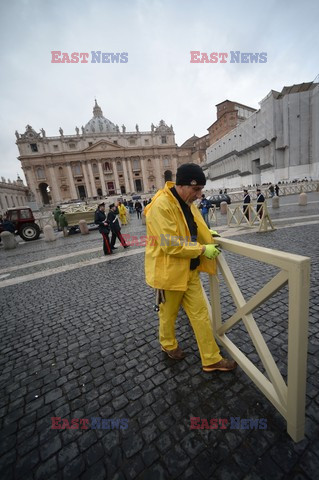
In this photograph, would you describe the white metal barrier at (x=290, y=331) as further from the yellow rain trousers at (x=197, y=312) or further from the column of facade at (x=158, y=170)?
the column of facade at (x=158, y=170)

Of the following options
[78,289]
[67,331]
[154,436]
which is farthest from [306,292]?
[78,289]

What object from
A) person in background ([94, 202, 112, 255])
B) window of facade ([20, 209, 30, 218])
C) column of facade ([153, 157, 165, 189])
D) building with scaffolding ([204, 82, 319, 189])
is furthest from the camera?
column of facade ([153, 157, 165, 189])

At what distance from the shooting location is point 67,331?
3.21 meters

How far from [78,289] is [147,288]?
158 centimetres

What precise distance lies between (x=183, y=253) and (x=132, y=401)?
1435 mm

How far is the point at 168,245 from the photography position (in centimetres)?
183

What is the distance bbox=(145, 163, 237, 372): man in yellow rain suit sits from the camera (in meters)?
1.88

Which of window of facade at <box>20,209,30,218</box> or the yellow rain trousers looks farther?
window of facade at <box>20,209,30,218</box>

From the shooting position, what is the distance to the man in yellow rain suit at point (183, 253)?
74.1 inches

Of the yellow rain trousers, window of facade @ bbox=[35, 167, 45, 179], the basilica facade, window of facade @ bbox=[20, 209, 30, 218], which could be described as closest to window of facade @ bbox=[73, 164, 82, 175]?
the basilica facade

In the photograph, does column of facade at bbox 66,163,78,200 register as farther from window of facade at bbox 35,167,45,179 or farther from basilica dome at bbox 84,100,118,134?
basilica dome at bbox 84,100,118,134

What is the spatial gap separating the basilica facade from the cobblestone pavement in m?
61.6

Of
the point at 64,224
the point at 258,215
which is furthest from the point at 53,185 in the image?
the point at 258,215

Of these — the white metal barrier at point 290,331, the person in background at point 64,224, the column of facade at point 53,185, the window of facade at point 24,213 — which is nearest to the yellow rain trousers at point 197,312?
the white metal barrier at point 290,331
